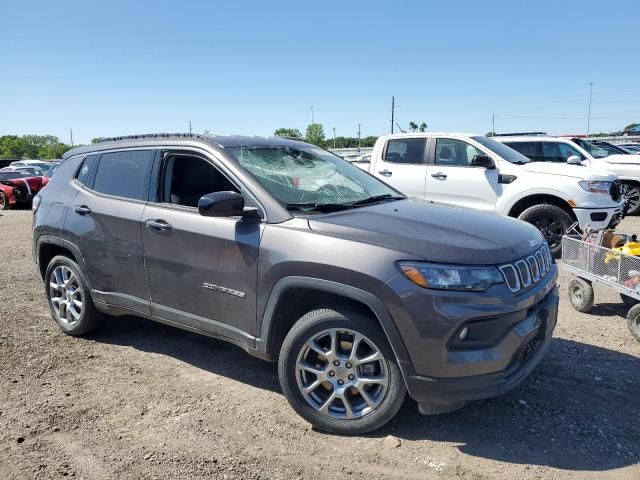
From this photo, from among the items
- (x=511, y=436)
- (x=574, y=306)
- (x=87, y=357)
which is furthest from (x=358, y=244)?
(x=574, y=306)

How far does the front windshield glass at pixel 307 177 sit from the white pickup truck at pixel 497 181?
303 cm

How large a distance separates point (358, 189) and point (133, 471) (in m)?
2.44

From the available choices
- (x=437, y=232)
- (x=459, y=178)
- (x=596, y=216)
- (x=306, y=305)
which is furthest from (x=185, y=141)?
(x=596, y=216)

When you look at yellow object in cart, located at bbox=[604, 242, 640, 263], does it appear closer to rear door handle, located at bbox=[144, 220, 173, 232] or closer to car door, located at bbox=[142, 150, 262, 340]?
car door, located at bbox=[142, 150, 262, 340]

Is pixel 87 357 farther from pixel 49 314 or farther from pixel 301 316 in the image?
pixel 301 316

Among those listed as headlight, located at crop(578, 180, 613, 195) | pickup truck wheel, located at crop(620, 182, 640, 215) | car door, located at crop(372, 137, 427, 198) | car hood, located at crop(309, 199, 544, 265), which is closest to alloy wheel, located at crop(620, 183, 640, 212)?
pickup truck wheel, located at crop(620, 182, 640, 215)

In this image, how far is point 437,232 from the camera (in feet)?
9.96

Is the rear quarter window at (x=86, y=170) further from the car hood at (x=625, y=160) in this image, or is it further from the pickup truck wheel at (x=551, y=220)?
the car hood at (x=625, y=160)

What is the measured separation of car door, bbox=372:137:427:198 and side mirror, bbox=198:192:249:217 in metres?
5.77

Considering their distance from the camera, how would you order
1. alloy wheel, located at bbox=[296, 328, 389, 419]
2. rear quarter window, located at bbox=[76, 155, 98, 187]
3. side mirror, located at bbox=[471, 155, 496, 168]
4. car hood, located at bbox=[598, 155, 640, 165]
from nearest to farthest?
alloy wheel, located at bbox=[296, 328, 389, 419] < rear quarter window, located at bbox=[76, 155, 98, 187] < side mirror, located at bbox=[471, 155, 496, 168] < car hood, located at bbox=[598, 155, 640, 165]

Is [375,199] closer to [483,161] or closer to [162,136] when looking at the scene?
[162,136]

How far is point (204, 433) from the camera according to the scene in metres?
3.13

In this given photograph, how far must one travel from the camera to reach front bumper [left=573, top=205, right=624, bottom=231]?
7398 mm

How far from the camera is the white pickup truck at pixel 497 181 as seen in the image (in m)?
7.49
